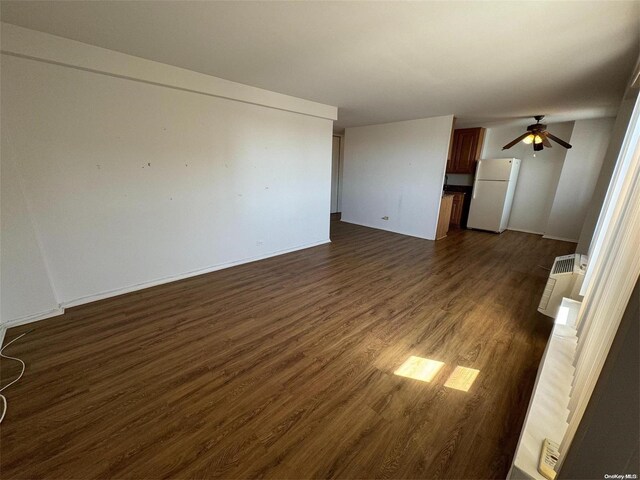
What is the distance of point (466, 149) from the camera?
6246mm

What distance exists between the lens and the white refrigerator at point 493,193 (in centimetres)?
573

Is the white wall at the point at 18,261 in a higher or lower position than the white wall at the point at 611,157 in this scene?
lower

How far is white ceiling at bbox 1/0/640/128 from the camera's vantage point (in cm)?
169

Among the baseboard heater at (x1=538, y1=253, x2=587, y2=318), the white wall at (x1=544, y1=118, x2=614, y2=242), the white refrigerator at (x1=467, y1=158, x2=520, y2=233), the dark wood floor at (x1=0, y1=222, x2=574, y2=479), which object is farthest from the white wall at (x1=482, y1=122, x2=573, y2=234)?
the baseboard heater at (x1=538, y1=253, x2=587, y2=318)

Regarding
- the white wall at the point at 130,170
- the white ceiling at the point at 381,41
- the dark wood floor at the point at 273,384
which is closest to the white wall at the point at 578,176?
the white ceiling at the point at 381,41

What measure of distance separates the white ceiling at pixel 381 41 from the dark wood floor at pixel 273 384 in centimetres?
246

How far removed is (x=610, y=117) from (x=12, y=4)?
8152 millimetres

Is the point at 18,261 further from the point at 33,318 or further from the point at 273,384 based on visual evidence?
the point at 273,384

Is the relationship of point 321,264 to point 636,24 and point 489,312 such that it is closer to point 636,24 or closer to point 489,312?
point 489,312

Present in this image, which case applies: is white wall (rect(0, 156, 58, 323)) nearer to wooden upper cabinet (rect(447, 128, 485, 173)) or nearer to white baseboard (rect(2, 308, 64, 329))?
white baseboard (rect(2, 308, 64, 329))

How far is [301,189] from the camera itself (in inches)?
176

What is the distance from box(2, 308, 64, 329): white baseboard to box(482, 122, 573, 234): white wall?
8.42 meters

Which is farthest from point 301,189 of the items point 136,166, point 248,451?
point 248,451

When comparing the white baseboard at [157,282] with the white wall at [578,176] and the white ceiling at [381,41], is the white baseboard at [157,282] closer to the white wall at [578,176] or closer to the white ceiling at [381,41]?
the white ceiling at [381,41]
